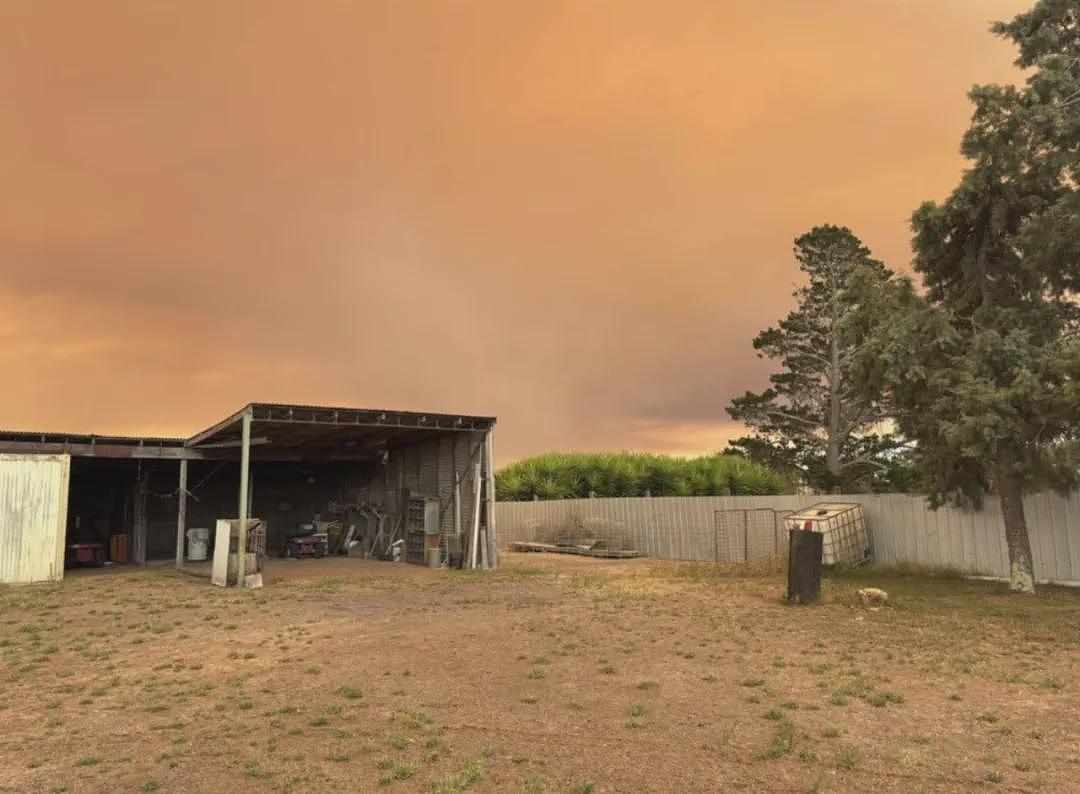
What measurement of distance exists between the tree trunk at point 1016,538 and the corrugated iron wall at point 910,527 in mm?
1012

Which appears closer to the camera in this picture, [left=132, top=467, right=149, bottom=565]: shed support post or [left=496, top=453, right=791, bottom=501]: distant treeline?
[left=132, top=467, right=149, bottom=565]: shed support post

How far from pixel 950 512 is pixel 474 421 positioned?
39.2ft

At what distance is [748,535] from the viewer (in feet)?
75.3

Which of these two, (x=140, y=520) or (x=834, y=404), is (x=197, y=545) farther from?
(x=834, y=404)

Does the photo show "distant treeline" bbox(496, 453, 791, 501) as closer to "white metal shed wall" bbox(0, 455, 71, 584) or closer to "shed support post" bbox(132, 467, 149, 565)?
"shed support post" bbox(132, 467, 149, 565)

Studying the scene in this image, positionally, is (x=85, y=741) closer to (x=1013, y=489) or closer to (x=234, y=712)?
(x=234, y=712)

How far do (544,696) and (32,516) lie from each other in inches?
633

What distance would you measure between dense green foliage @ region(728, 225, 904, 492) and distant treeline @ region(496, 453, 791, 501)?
5.00 feet

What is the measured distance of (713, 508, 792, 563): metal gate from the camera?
21750mm

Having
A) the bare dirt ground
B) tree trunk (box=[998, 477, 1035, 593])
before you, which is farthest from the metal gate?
the bare dirt ground

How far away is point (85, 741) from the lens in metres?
6.13

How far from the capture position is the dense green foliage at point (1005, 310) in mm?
13836

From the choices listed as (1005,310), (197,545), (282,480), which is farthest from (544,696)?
(282,480)

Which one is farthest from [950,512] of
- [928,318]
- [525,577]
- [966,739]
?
[966,739]
